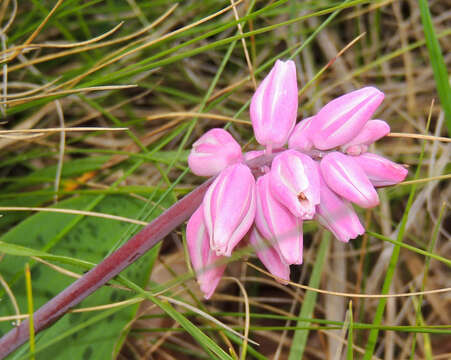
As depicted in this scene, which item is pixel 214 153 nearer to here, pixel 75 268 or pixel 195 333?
pixel 195 333

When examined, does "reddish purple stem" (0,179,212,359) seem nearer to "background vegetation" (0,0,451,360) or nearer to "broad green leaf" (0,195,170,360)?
"background vegetation" (0,0,451,360)

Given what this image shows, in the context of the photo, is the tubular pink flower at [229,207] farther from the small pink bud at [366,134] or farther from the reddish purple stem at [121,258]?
the small pink bud at [366,134]

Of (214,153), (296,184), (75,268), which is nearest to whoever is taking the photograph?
(296,184)

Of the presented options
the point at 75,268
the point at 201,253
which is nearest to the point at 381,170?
the point at 201,253

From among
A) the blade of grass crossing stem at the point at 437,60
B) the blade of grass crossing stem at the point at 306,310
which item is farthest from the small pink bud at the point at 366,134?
the blade of grass crossing stem at the point at 306,310

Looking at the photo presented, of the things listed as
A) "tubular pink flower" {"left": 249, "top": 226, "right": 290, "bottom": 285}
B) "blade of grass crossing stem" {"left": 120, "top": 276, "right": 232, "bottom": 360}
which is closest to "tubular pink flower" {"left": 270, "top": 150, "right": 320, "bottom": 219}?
"tubular pink flower" {"left": 249, "top": 226, "right": 290, "bottom": 285}

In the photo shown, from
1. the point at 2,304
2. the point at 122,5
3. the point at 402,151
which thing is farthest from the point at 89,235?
the point at 402,151
